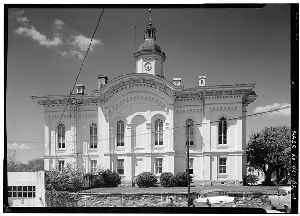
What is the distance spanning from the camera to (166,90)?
11938mm

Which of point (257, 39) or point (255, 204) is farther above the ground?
point (257, 39)

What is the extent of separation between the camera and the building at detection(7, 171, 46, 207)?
11.1 meters

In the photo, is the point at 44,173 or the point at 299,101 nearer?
the point at 299,101

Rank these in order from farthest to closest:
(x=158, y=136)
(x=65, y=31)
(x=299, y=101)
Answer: (x=158, y=136), (x=65, y=31), (x=299, y=101)

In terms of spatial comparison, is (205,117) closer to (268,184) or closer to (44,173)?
(268,184)

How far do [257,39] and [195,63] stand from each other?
1473 mm

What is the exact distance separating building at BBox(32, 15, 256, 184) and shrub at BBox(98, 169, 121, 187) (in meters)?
0.16

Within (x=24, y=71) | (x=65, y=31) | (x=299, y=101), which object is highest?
(x=65, y=31)

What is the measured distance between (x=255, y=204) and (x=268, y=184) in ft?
2.96

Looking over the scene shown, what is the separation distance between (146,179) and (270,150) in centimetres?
310

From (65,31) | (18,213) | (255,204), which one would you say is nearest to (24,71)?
(65,31)

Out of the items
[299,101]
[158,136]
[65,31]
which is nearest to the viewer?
[299,101]

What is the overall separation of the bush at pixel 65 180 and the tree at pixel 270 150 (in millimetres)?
4143

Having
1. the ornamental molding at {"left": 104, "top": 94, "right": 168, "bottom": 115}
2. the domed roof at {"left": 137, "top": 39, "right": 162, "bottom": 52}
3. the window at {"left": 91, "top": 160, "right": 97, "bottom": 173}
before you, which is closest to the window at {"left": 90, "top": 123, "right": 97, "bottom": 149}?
the window at {"left": 91, "top": 160, "right": 97, "bottom": 173}
